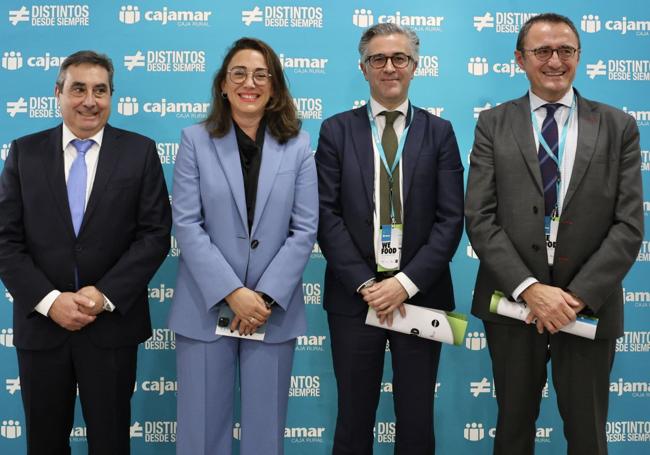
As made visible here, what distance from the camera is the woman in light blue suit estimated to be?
2.44 meters

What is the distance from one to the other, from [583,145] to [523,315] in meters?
0.70

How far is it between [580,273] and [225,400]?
1448 mm

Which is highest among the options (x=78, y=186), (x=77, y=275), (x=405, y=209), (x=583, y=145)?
(x=583, y=145)

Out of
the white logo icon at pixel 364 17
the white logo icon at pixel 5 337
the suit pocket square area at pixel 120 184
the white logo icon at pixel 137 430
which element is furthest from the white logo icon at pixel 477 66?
the white logo icon at pixel 5 337

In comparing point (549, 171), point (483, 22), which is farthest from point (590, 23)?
point (549, 171)

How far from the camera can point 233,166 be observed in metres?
2.48

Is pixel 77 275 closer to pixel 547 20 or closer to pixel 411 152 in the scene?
pixel 411 152

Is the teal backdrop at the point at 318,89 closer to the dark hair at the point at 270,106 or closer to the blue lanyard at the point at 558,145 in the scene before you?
the dark hair at the point at 270,106

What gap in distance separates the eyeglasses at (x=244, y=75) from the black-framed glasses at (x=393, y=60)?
459 millimetres

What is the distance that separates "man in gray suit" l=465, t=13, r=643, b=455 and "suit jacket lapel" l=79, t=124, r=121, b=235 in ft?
4.75

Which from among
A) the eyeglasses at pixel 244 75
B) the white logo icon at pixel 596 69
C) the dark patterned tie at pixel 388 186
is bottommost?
the dark patterned tie at pixel 388 186

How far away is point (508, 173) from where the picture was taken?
8.13 feet

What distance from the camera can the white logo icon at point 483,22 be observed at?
135 inches

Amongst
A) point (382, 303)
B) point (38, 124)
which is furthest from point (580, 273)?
point (38, 124)
